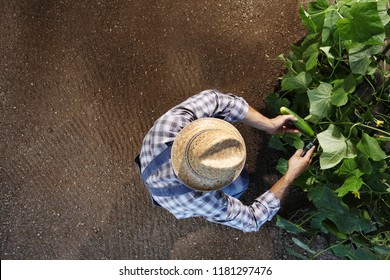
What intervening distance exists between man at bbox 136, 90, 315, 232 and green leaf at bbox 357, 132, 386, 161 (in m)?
0.23

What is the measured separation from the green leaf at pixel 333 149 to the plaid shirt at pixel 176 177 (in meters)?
0.26

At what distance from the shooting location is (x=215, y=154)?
1062mm

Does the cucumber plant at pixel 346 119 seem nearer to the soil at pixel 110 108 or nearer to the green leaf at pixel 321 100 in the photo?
the green leaf at pixel 321 100

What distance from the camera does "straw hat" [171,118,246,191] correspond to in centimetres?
106

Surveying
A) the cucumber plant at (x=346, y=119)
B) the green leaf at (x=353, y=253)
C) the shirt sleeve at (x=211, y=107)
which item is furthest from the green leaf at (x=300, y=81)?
the green leaf at (x=353, y=253)

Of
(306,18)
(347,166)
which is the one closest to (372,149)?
(347,166)

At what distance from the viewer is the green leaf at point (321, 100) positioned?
1.40 metres

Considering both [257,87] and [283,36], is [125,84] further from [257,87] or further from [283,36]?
[283,36]

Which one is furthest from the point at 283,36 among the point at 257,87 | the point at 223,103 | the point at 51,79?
the point at 51,79

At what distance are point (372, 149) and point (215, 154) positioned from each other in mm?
535

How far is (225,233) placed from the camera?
6.20ft

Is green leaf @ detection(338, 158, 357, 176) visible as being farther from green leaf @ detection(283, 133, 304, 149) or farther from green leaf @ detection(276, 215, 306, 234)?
green leaf @ detection(276, 215, 306, 234)

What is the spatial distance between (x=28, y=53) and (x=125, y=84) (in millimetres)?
461

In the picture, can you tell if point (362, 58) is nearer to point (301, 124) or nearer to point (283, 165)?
point (301, 124)
